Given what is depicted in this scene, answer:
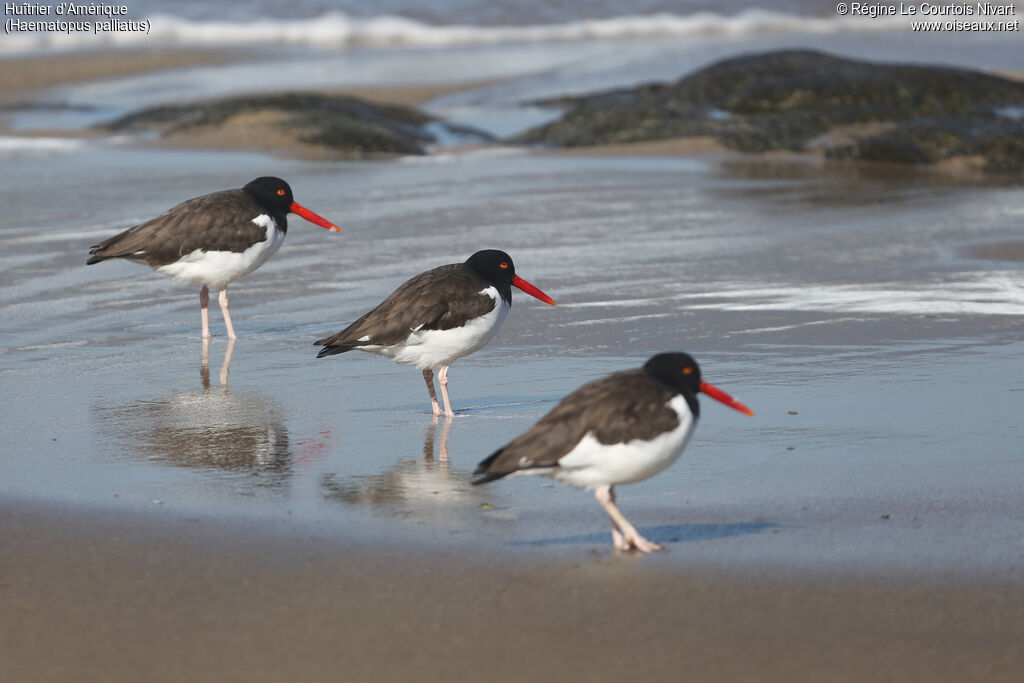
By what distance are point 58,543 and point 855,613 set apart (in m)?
2.89

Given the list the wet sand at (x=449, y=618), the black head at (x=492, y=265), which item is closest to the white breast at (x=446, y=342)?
the black head at (x=492, y=265)

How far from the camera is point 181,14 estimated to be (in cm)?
4091

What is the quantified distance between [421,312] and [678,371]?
7.04ft

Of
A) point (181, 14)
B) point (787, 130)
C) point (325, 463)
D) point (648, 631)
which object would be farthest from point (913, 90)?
point (181, 14)

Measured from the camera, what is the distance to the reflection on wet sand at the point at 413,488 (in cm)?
550

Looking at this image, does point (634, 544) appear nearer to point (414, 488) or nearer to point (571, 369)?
point (414, 488)

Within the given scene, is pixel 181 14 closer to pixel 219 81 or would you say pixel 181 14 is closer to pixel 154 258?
pixel 219 81

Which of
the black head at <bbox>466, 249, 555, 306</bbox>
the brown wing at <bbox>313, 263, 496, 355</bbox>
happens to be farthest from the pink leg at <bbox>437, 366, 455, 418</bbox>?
the black head at <bbox>466, 249, 555, 306</bbox>

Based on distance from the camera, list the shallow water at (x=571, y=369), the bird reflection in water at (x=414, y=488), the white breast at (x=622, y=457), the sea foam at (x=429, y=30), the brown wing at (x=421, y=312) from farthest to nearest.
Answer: the sea foam at (x=429, y=30) → the brown wing at (x=421, y=312) → the bird reflection in water at (x=414, y=488) → the shallow water at (x=571, y=369) → the white breast at (x=622, y=457)

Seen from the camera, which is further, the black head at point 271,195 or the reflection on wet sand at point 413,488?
the black head at point 271,195

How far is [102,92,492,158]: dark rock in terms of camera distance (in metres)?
18.7

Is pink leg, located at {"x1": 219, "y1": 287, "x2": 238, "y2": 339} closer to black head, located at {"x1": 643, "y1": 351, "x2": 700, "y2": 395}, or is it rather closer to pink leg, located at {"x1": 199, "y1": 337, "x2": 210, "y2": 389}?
pink leg, located at {"x1": 199, "y1": 337, "x2": 210, "y2": 389}

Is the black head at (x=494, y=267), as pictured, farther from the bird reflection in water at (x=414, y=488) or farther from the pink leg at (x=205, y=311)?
the pink leg at (x=205, y=311)

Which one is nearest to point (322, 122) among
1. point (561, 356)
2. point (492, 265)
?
point (561, 356)
